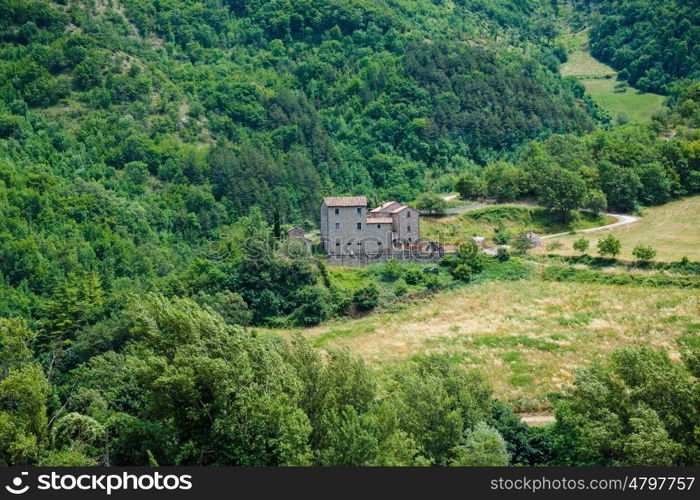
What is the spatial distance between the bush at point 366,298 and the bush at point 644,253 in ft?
81.9

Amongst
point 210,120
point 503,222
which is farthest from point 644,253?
point 210,120

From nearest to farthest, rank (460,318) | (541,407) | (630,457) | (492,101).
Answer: (630,457), (541,407), (460,318), (492,101)

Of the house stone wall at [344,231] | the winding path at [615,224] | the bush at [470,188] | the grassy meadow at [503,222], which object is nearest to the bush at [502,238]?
the grassy meadow at [503,222]

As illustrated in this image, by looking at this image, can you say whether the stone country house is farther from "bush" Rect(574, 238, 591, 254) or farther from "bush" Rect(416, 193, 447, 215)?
"bush" Rect(574, 238, 591, 254)

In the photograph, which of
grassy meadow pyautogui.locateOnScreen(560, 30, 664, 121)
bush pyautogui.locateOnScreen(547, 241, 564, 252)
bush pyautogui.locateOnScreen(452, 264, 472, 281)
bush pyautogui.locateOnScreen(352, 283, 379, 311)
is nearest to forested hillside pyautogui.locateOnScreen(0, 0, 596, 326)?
grassy meadow pyautogui.locateOnScreen(560, 30, 664, 121)

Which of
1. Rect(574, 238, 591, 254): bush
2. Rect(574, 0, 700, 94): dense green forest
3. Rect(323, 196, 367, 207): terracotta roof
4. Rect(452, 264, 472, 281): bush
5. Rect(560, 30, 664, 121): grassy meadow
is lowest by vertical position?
Rect(452, 264, 472, 281): bush

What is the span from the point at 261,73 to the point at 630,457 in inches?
5462

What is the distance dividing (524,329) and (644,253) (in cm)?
1726

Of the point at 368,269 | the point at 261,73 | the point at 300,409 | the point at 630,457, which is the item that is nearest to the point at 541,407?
the point at 630,457

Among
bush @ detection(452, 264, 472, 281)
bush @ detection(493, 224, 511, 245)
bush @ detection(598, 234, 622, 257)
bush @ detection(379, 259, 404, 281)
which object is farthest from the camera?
bush @ detection(493, 224, 511, 245)

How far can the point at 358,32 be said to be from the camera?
170 meters

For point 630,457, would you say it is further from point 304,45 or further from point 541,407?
point 304,45

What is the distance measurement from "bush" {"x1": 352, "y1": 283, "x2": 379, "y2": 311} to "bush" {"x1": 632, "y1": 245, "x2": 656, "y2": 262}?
983 inches

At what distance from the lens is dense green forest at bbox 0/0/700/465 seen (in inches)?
1570
